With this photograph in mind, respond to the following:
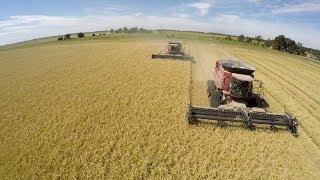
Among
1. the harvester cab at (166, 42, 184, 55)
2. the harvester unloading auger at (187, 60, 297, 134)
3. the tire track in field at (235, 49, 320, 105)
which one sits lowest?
the tire track in field at (235, 49, 320, 105)

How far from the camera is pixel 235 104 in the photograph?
57.9 ft

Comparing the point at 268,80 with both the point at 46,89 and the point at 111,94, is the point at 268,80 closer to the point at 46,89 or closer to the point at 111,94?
the point at 111,94

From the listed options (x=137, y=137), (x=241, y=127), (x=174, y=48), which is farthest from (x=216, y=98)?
(x=174, y=48)

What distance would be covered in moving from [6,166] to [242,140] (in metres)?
9.53

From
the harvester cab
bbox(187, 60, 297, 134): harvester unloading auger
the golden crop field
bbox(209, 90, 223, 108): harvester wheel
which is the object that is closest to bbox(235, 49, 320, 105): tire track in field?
the golden crop field

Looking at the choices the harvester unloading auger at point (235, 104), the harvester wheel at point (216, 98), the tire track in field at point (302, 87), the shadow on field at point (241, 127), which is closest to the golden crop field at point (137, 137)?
the shadow on field at point (241, 127)

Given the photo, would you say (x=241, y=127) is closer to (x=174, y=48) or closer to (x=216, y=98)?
(x=216, y=98)

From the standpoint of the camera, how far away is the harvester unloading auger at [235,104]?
16.2m

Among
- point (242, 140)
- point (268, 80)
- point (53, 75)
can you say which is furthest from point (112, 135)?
point (268, 80)

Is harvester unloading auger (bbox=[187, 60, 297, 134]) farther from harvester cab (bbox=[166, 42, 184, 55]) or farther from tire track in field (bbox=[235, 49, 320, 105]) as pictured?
harvester cab (bbox=[166, 42, 184, 55])

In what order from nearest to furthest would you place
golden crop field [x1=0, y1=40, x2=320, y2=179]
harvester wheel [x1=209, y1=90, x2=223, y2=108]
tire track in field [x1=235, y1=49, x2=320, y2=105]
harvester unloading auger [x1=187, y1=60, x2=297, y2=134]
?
golden crop field [x1=0, y1=40, x2=320, y2=179] → harvester unloading auger [x1=187, y1=60, x2=297, y2=134] → harvester wheel [x1=209, y1=90, x2=223, y2=108] → tire track in field [x1=235, y1=49, x2=320, y2=105]

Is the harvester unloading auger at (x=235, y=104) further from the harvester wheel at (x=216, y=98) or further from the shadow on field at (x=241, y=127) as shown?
the shadow on field at (x=241, y=127)

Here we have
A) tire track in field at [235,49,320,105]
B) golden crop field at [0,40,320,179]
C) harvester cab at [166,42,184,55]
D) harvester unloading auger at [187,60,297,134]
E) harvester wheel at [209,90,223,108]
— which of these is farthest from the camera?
harvester cab at [166,42,184,55]

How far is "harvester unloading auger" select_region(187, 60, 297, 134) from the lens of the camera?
1620 centimetres
